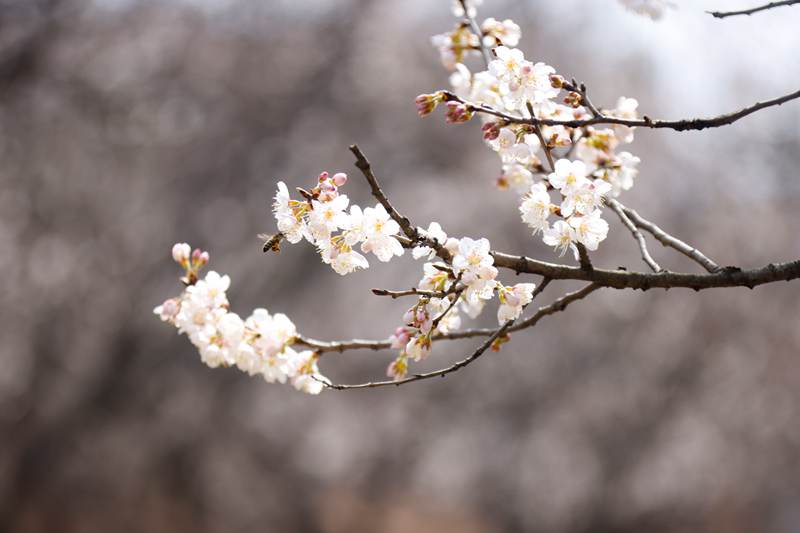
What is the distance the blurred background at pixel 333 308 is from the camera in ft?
14.4

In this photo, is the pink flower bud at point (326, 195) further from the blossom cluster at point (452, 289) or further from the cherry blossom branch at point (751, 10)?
the cherry blossom branch at point (751, 10)

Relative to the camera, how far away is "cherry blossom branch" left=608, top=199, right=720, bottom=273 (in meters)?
0.86

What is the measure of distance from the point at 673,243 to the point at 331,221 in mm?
437

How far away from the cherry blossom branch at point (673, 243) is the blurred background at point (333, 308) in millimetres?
3566

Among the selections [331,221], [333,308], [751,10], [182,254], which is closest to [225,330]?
[182,254]

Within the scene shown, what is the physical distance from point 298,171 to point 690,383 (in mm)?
2827

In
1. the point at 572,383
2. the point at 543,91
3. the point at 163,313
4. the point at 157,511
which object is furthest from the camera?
the point at 572,383

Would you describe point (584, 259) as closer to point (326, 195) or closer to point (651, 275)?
point (651, 275)

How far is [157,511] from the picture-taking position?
4.25 metres

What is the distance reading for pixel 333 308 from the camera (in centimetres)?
484

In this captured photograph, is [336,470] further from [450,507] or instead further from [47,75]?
[47,75]

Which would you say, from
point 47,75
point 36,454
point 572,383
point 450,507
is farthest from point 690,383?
point 47,75

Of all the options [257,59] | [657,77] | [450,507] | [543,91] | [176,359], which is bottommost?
[543,91]

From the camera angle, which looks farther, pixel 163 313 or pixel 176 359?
pixel 176 359
